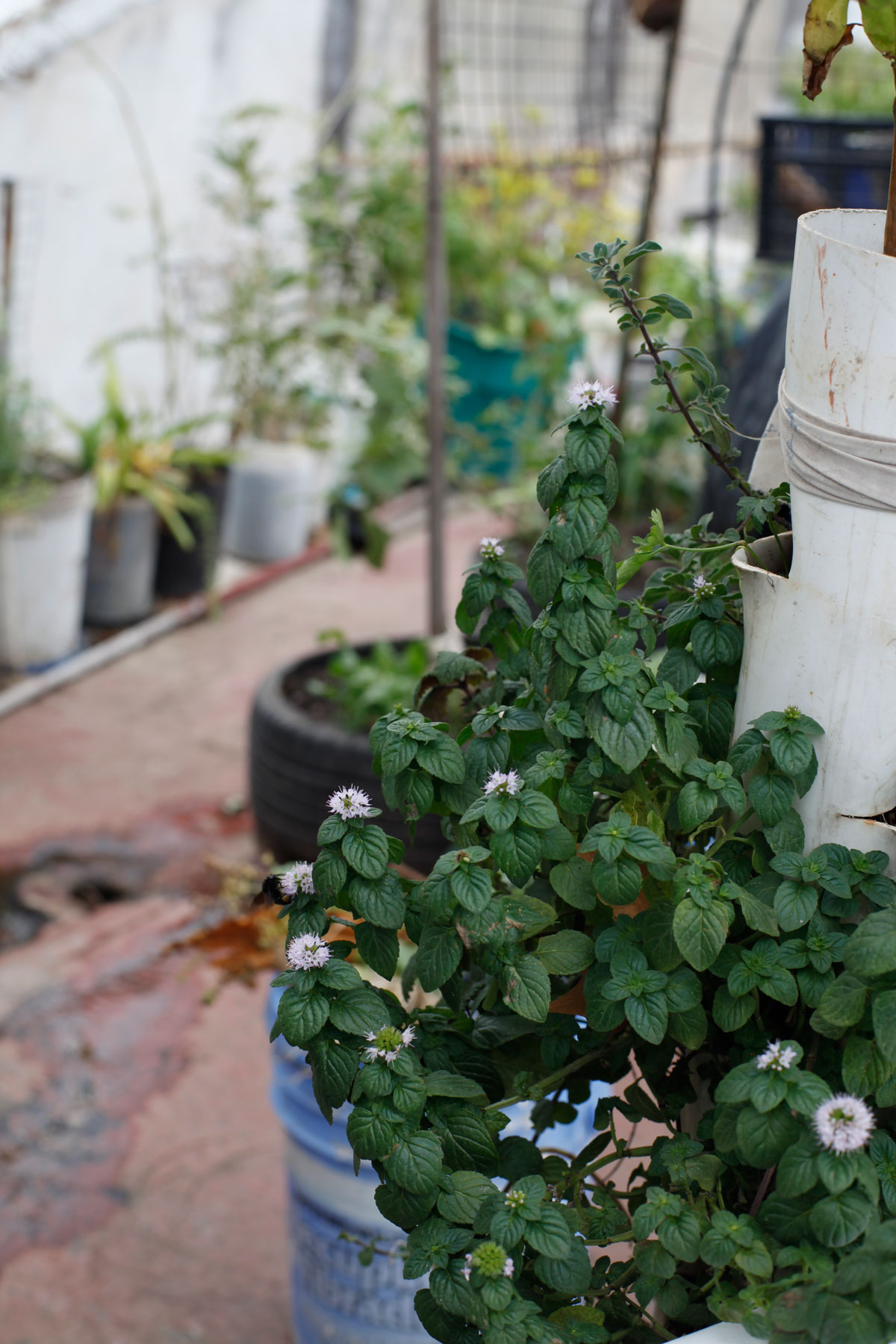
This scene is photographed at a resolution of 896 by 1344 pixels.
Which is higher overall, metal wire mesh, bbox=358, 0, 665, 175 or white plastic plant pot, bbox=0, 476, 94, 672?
metal wire mesh, bbox=358, 0, 665, 175

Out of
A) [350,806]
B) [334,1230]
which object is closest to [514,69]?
[334,1230]

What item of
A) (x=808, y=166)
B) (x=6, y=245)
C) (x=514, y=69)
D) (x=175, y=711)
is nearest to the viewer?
(x=808, y=166)

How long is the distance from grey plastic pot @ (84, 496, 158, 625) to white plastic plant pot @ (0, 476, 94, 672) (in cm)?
19

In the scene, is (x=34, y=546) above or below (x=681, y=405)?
below

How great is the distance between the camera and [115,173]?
17.6ft

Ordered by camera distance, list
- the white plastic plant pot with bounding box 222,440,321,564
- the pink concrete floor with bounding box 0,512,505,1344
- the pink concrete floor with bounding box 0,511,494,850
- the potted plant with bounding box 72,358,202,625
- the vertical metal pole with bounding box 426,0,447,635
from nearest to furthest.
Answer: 1. the pink concrete floor with bounding box 0,512,505,1344
2. the vertical metal pole with bounding box 426,0,447,635
3. the pink concrete floor with bounding box 0,511,494,850
4. the potted plant with bounding box 72,358,202,625
5. the white plastic plant pot with bounding box 222,440,321,564

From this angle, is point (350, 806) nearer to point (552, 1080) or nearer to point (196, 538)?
point (552, 1080)

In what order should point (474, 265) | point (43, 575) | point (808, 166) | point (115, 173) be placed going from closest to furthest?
point (808, 166) → point (43, 575) → point (115, 173) → point (474, 265)

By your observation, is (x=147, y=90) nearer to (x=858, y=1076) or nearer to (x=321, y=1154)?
(x=321, y=1154)

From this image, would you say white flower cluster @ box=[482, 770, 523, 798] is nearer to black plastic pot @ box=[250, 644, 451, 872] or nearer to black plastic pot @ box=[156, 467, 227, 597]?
black plastic pot @ box=[250, 644, 451, 872]

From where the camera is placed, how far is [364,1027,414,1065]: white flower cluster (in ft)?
2.97

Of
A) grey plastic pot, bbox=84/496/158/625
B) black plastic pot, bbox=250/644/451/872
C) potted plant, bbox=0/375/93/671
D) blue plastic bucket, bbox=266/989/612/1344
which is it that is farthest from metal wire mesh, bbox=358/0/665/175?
blue plastic bucket, bbox=266/989/612/1344

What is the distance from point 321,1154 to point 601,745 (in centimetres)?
90

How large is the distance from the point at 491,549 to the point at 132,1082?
1891 mm
